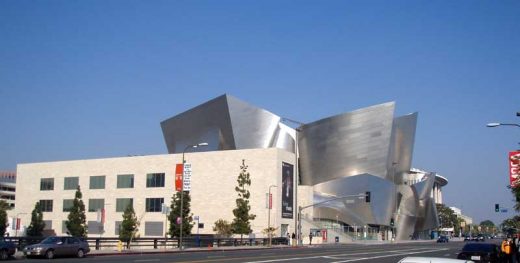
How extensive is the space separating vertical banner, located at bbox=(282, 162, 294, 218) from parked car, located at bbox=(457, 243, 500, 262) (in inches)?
2560

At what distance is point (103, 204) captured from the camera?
10625cm

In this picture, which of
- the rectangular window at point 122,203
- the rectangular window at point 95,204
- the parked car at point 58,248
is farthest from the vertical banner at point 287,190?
the parked car at point 58,248

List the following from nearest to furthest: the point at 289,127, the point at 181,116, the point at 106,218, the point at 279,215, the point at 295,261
A: the point at 295,261
the point at 279,215
the point at 106,218
the point at 181,116
the point at 289,127

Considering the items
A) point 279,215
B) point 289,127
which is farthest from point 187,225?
point 289,127

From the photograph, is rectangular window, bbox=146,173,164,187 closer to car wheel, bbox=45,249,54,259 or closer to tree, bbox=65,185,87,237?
tree, bbox=65,185,87,237

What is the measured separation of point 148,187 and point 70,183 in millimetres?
18444

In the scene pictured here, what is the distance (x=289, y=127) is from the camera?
121 meters

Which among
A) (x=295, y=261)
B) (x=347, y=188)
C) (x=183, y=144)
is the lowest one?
(x=295, y=261)

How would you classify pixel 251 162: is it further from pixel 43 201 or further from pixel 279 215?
pixel 43 201

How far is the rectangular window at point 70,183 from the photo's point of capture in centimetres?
11075

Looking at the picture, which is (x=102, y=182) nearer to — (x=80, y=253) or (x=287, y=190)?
(x=287, y=190)

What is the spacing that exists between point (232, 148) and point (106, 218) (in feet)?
83.6

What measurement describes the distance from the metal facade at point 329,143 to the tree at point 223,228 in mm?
21118

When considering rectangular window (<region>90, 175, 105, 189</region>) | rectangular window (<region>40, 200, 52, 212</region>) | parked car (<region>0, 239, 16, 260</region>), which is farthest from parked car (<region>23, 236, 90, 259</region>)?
rectangular window (<region>40, 200, 52, 212</region>)
